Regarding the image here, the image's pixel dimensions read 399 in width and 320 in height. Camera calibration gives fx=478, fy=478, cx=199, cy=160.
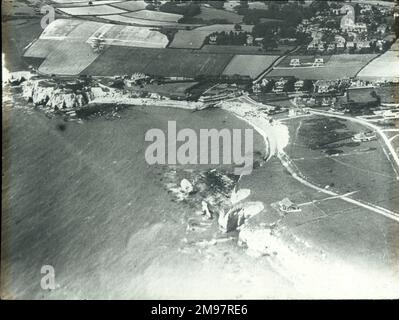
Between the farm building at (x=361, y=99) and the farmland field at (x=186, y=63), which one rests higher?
the farmland field at (x=186, y=63)

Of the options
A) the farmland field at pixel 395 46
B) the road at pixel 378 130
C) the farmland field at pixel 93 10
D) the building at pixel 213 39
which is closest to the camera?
the road at pixel 378 130

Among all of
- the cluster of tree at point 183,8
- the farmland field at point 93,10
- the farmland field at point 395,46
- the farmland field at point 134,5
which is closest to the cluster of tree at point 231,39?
the cluster of tree at point 183,8

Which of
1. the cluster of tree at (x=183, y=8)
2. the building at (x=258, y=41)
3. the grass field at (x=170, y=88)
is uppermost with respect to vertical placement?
the cluster of tree at (x=183, y=8)

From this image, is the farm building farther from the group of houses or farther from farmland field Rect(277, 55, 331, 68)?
the group of houses

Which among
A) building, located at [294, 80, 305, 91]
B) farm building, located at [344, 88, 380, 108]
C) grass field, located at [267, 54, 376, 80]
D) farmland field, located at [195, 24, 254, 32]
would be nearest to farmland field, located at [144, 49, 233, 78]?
→ farmland field, located at [195, 24, 254, 32]

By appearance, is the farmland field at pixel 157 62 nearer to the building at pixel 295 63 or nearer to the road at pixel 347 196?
the building at pixel 295 63

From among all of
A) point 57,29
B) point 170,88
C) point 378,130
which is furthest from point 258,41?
point 57,29

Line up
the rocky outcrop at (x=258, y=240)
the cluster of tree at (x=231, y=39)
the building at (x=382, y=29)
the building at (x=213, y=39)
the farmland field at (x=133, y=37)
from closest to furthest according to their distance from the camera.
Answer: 1. the rocky outcrop at (x=258, y=240)
2. the farmland field at (x=133, y=37)
3. the building at (x=213, y=39)
4. the cluster of tree at (x=231, y=39)
5. the building at (x=382, y=29)
